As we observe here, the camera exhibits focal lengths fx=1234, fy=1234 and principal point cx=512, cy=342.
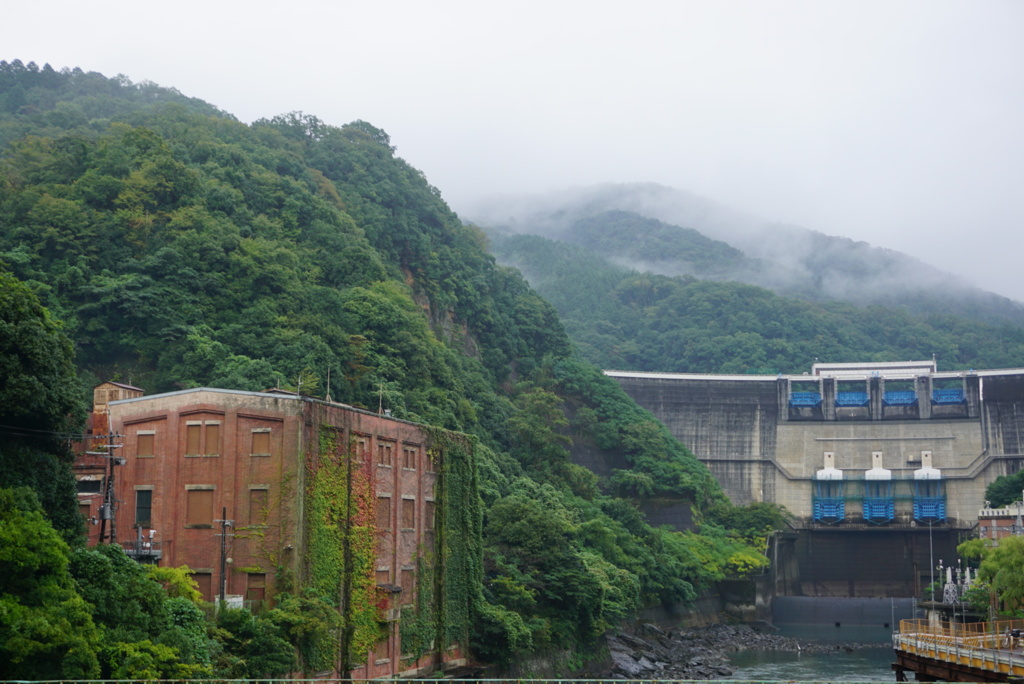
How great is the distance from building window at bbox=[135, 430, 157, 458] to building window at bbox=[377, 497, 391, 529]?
874 cm

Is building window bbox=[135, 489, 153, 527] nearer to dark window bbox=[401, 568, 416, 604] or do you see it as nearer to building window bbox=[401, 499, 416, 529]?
building window bbox=[401, 499, 416, 529]

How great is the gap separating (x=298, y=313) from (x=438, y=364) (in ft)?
30.9

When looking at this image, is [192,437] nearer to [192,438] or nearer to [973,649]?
[192,438]

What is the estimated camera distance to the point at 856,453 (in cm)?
11156

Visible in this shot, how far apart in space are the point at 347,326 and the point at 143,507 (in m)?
27.2

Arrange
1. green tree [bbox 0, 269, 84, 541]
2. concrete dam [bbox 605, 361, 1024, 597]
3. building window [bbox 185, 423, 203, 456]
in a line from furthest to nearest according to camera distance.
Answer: concrete dam [bbox 605, 361, 1024, 597] → building window [bbox 185, 423, 203, 456] → green tree [bbox 0, 269, 84, 541]

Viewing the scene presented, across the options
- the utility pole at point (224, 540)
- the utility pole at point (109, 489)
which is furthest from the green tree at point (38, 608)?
the utility pole at point (224, 540)

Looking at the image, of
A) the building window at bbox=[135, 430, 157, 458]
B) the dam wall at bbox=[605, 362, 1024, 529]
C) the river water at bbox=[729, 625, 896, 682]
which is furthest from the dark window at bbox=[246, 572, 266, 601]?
the dam wall at bbox=[605, 362, 1024, 529]

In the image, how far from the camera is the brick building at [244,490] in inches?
1668

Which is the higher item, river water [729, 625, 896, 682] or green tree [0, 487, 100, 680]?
green tree [0, 487, 100, 680]

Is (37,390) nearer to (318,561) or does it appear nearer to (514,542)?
(318,561)

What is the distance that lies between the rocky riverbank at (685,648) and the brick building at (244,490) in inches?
822

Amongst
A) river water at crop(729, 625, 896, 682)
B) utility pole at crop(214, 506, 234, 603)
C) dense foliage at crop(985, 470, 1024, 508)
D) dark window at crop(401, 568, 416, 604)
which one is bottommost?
river water at crop(729, 625, 896, 682)

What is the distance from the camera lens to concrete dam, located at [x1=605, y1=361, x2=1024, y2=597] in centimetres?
10550
